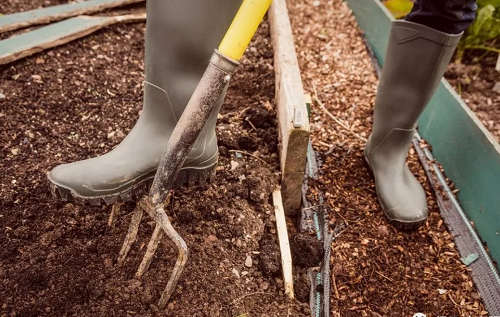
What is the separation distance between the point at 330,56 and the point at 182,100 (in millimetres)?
1783

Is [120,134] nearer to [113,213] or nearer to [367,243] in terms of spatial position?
[113,213]

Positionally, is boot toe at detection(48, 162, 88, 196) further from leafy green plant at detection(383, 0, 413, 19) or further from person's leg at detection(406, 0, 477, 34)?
leafy green plant at detection(383, 0, 413, 19)

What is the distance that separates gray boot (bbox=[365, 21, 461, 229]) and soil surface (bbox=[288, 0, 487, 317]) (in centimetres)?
8

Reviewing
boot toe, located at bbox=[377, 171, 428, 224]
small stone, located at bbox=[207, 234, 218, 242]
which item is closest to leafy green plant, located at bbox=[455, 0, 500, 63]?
boot toe, located at bbox=[377, 171, 428, 224]

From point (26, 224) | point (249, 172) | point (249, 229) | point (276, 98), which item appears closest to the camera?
point (26, 224)

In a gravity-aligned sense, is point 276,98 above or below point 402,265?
above

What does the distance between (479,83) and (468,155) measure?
85 cm

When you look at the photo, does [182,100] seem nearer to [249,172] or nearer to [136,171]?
[136,171]

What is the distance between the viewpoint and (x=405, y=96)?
172 centimetres

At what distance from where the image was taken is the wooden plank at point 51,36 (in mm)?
2092

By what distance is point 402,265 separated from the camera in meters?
1.66

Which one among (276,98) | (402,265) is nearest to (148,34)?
(276,98)

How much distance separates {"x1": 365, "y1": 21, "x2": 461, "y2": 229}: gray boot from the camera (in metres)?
1.61

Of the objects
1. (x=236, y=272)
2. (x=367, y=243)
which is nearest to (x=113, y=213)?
(x=236, y=272)
